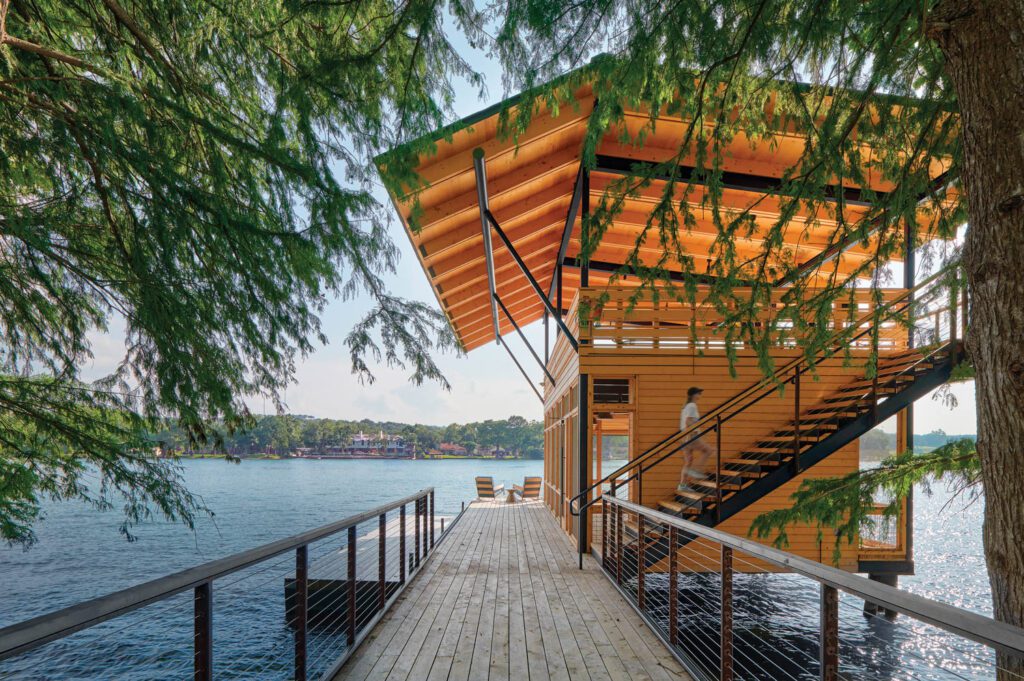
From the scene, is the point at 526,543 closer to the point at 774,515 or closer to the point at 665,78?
the point at 774,515

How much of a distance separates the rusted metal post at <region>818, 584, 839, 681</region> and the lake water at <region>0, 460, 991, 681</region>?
0.07 m

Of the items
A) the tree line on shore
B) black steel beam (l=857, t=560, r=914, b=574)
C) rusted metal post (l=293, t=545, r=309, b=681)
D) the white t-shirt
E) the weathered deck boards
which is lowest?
the tree line on shore

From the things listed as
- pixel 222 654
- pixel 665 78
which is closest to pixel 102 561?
pixel 222 654

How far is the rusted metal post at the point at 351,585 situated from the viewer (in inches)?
144

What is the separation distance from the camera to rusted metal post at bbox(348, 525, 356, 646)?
12.0 feet

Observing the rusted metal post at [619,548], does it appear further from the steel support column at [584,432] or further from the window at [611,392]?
the window at [611,392]

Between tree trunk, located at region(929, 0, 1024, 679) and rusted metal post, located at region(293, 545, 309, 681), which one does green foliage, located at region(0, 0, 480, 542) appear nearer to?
rusted metal post, located at region(293, 545, 309, 681)

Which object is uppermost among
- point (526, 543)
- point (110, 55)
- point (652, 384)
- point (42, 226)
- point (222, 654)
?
point (110, 55)

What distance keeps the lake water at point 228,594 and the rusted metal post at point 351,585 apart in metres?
0.92

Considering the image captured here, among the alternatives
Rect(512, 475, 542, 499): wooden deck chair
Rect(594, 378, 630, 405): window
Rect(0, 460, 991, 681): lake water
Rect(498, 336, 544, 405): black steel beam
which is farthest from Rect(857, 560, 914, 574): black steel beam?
Rect(512, 475, 542, 499): wooden deck chair

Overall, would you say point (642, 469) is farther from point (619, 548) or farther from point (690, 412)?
point (619, 548)

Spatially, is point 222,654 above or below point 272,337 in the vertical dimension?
below

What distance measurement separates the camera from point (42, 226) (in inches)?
130

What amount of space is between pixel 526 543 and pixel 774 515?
4.27 meters
